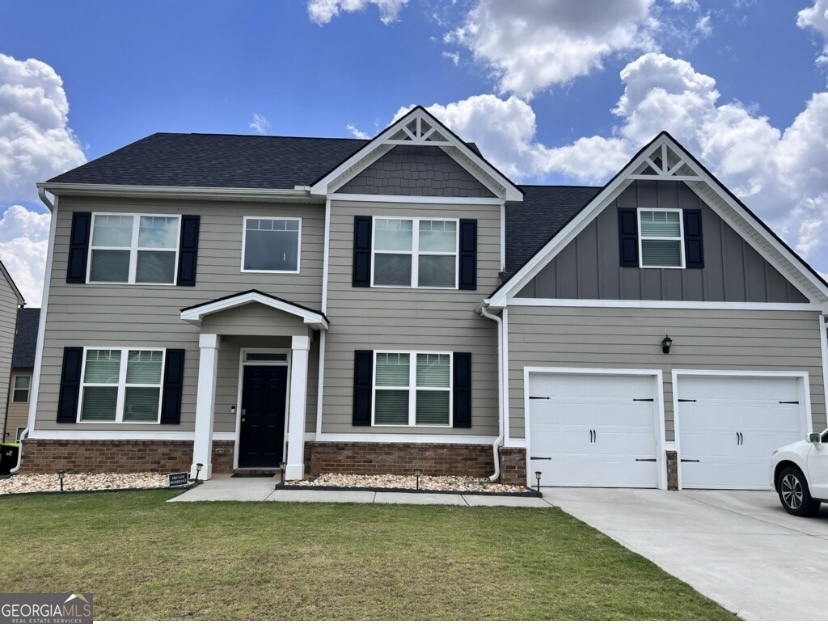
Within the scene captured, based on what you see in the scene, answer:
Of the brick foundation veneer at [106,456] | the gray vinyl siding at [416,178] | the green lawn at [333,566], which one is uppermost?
the gray vinyl siding at [416,178]

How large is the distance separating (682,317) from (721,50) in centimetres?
745

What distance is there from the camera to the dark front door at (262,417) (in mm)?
11586

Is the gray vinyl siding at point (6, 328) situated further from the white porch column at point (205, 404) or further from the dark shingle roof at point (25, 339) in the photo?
the white porch column at point (205, 404)

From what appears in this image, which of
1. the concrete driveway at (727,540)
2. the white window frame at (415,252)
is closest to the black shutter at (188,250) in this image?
the white window frame at (415,252)

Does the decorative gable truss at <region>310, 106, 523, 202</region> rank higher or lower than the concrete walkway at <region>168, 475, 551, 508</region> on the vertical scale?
higher

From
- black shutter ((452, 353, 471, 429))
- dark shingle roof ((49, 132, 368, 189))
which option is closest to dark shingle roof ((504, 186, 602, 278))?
black shutter ((452, 353, 471, 429))

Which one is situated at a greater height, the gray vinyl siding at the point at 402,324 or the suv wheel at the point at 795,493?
the gray vinyl siding at the point at 402,324

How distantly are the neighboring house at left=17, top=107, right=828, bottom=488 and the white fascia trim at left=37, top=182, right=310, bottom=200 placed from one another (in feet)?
0.18

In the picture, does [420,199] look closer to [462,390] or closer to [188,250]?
[462,390]

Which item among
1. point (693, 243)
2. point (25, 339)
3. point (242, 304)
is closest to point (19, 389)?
point (25, 339)

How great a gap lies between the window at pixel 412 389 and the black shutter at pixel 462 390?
0.47ft

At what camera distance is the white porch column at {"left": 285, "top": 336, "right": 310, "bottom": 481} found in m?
10.3

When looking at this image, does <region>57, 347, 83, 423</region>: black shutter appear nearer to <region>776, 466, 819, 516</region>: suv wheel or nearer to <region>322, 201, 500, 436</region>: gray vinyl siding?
<region>322, 201, 500, 436</region>: gray vinyl siding

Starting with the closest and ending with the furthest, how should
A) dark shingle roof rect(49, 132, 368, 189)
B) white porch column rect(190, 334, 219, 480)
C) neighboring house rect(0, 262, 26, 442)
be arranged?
1. white porch column rect(190, 334, 219, 480)
2. dark shingle roof rect(49, 132, 368, 189)
3. neighboring house rect(0, 262, 26, 442)
